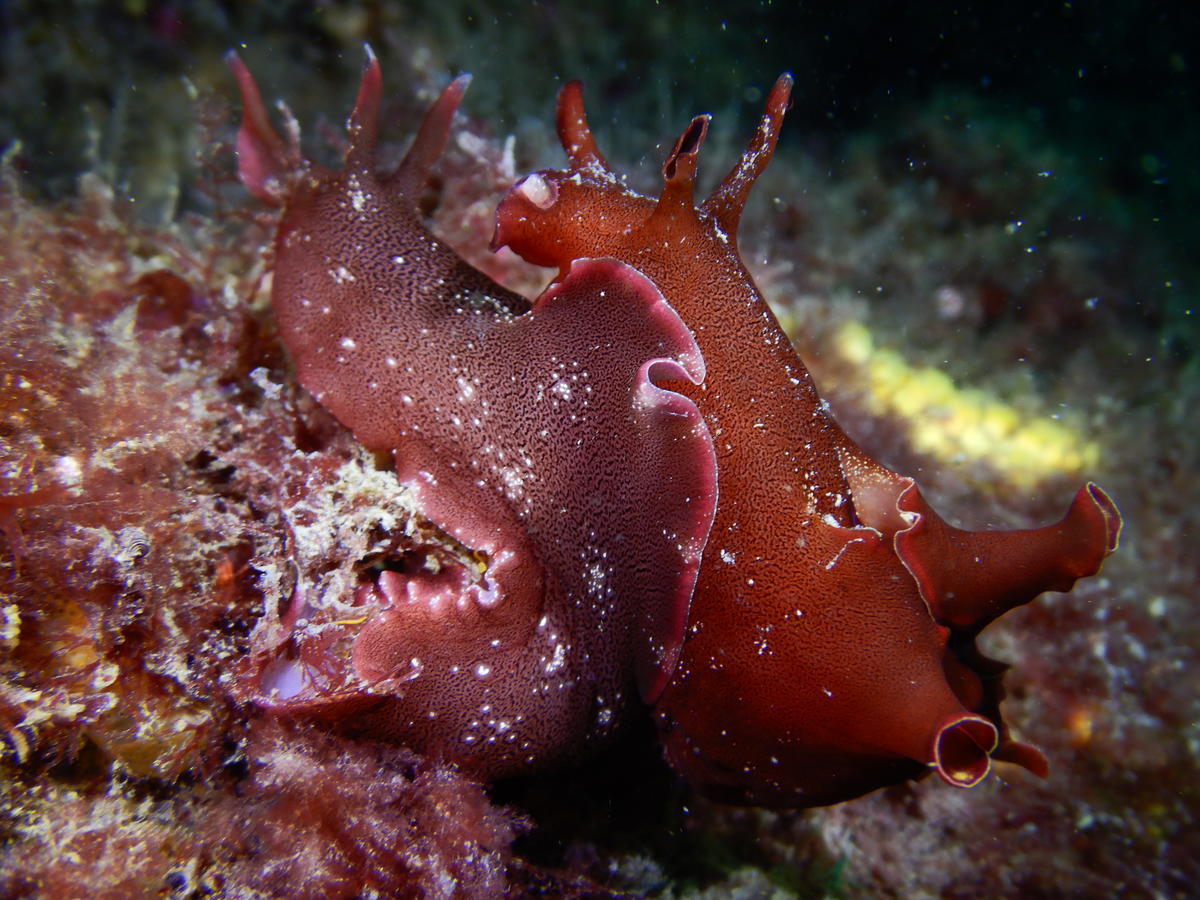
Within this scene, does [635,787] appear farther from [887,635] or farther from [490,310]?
[490,310]

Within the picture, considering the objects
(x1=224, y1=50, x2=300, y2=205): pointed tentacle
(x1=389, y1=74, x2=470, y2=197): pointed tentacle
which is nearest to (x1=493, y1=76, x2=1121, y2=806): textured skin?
(x1=389, y1=74, x2=470, y2=197): pointed tentacle

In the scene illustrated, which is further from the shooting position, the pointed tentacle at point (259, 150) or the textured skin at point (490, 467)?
the pointed tentacle at point (259, 150)

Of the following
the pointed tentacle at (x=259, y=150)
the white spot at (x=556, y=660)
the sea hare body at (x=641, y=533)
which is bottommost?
the white spot at (x=556, y=660)

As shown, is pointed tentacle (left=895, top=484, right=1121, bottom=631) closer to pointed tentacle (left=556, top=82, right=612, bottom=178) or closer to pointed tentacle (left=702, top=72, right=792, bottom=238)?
pointed tentacle (left=702, top=72, right=792, bottom=238)

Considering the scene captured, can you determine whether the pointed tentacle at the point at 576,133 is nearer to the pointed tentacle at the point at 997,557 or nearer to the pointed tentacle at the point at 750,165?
the pointed tentacle at the point at 750,165

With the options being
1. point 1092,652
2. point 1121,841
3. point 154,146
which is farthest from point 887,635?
point 154,146

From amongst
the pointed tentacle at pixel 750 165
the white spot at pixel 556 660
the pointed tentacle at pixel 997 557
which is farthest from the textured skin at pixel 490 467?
the pointed tentacle at pixel 997 557

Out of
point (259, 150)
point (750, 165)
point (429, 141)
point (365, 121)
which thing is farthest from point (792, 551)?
point (259, 150)
